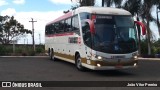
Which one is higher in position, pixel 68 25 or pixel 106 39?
pixel 68 25

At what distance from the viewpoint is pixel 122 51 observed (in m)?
17.6

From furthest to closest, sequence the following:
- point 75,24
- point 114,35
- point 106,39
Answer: point 75,24, point 114,35, point 106,39

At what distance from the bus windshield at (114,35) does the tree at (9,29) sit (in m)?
53.5

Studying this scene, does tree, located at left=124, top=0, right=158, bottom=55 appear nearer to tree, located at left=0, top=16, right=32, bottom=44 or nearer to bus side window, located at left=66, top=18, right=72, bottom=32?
bus side window, located at left=66, top=18, right=72, bottom=32

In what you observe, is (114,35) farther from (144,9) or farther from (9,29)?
(9,29)

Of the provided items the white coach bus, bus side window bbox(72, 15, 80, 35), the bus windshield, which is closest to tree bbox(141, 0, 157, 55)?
bus side window bbox(72, 15, 80, 35)

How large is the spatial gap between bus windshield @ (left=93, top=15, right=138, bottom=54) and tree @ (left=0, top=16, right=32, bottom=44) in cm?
5353

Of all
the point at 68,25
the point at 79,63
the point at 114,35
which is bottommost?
the point at 79,63

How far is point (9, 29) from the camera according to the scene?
7062 cm

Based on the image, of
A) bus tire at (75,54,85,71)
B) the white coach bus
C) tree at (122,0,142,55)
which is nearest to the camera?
the white coach bus

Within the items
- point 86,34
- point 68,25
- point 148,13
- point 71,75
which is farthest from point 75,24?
point 148,13

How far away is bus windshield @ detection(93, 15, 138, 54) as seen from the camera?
1750 cm

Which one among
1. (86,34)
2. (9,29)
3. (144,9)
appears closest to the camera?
(86,34)

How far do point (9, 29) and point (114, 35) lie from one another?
55271 millimetres
